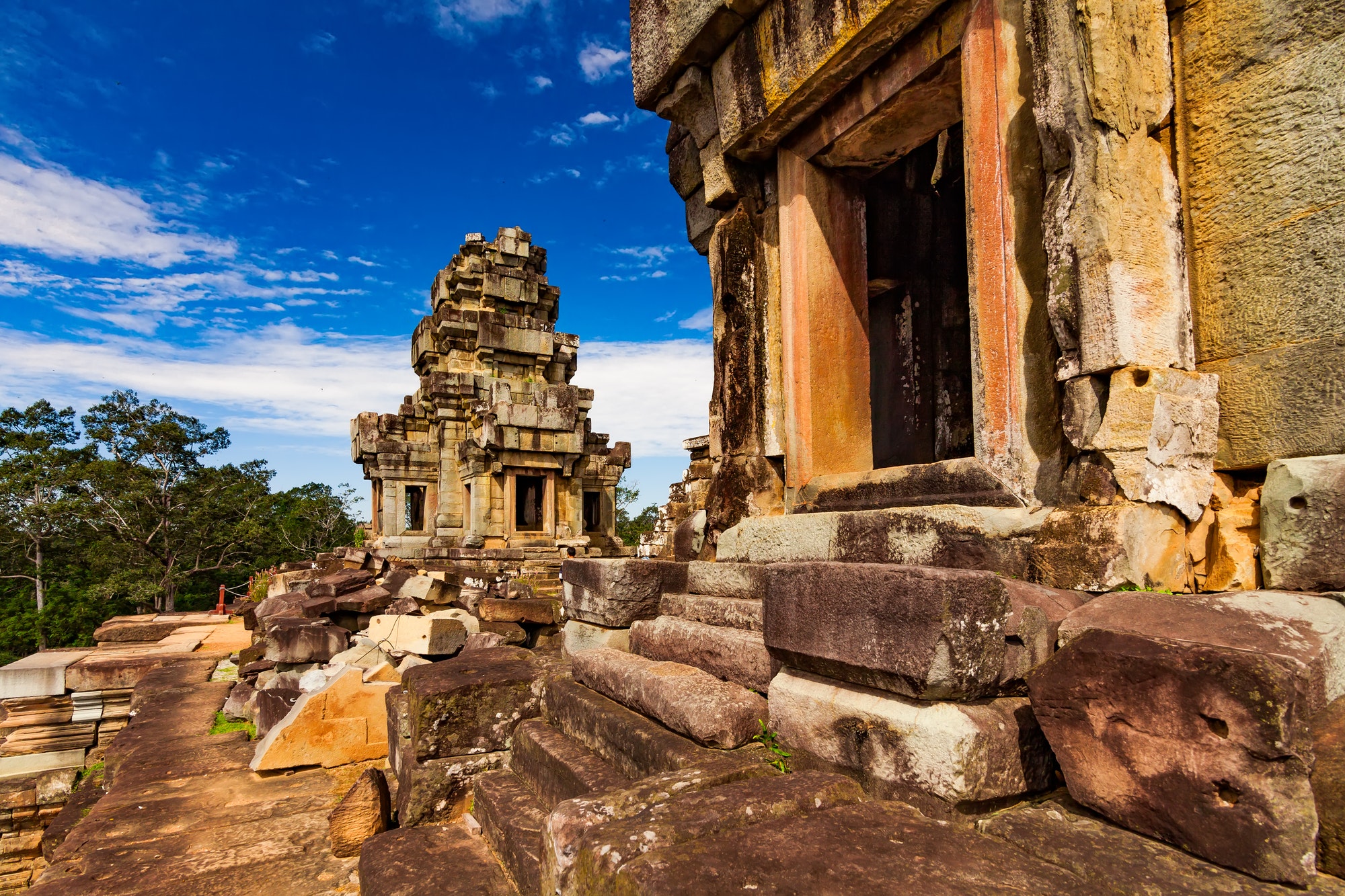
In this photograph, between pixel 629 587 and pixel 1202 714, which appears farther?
pixel 629 587

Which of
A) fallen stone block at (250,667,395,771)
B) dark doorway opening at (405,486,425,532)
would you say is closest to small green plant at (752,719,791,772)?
fallen stone block at (250,667,395,771)

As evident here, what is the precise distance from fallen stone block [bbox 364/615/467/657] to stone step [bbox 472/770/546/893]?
3.23 metres

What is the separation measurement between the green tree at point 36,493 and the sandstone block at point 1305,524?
106 feet

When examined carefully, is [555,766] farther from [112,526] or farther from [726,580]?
[112,526]

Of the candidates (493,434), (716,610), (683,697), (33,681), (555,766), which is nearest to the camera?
(683,697)

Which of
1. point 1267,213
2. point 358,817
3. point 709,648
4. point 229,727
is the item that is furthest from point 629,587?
point 229,727

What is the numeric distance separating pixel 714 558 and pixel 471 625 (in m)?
4.10

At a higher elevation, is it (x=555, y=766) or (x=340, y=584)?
(x=555, y=766)

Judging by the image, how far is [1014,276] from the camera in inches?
91.5

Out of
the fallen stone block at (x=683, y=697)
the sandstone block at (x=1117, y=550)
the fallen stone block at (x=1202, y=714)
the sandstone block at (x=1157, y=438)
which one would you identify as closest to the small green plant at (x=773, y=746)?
the fallen stone block at (x=683, y=697)

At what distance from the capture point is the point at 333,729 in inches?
176

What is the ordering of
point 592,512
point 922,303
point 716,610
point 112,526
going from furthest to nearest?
point 112,526 → point 592,512 → point 922,303 → point 716,610

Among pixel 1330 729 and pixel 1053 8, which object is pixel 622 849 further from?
pixel 1053 8

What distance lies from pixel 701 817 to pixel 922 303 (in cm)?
464
